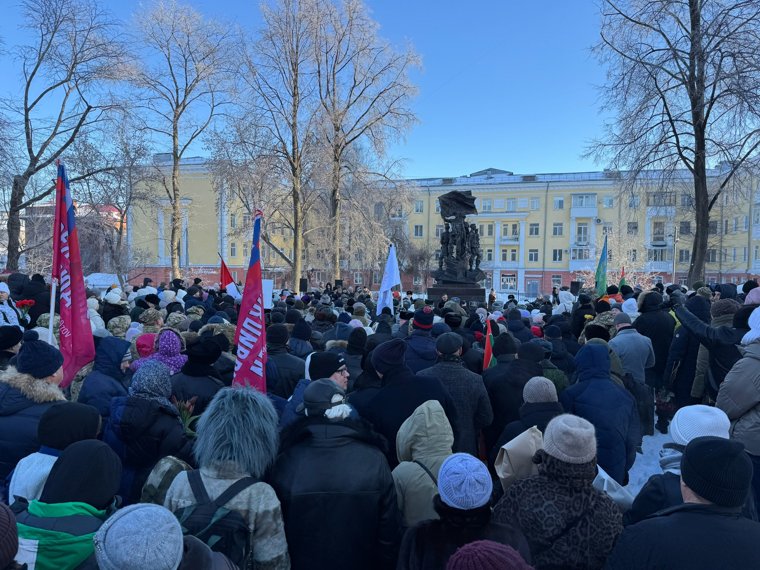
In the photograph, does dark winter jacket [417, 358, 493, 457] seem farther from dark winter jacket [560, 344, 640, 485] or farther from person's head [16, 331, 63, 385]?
person's head [16, 331, 63, 385]

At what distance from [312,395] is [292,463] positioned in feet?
1.06

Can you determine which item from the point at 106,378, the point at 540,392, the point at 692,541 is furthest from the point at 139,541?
the point at 106,378

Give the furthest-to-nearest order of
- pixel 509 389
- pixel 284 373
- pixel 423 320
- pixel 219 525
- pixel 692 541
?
pixel 423 320 < pixel 284 373 < pixel 509 389 < pixel 219 525 < pixel 692 541

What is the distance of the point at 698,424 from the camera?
245 centimetres

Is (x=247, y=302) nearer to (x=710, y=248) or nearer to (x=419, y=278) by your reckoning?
(x=419, y=278)

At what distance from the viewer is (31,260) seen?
95.5ft

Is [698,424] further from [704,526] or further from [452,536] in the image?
[452,536]

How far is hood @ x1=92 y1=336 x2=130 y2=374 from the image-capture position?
429cm

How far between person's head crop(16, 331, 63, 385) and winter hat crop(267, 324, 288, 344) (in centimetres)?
217

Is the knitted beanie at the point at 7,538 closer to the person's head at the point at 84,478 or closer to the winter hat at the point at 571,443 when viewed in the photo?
the person's head at the point at 84,478

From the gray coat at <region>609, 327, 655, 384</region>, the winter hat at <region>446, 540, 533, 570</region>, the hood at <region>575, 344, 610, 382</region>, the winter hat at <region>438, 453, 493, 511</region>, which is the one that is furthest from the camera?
the gray coat at <region>609, 327, 655, 384</region>

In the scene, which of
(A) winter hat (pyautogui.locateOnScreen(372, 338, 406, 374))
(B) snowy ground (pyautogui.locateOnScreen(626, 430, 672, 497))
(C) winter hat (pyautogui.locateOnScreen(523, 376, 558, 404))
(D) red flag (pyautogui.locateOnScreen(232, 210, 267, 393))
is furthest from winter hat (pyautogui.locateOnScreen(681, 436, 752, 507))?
(B) snowy ground (pyautogui.locateOnScreen(626, 430, 672, 497))

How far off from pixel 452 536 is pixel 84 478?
151 cm

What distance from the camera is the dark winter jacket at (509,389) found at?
4.47 metres
